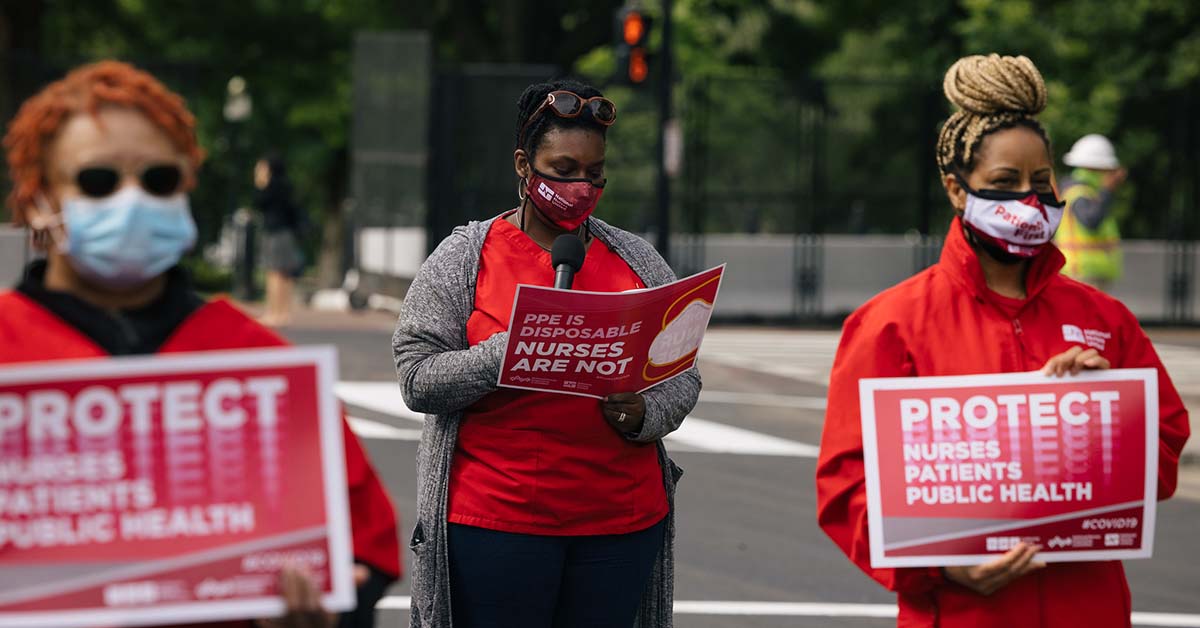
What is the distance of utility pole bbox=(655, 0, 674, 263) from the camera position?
18.9 metres

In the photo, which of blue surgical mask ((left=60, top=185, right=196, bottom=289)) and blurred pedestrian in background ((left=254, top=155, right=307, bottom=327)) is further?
blurred pedestrian in background ((left=254, top=155, right=307, bottom=327))

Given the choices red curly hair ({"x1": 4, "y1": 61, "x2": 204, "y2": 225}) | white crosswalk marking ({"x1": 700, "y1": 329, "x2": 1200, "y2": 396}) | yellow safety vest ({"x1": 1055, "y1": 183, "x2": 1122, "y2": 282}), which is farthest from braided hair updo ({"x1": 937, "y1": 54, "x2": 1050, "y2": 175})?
white crosswalk marking ({"x1": 700, "y1": 329, "x2": 1200, "y2": 396})

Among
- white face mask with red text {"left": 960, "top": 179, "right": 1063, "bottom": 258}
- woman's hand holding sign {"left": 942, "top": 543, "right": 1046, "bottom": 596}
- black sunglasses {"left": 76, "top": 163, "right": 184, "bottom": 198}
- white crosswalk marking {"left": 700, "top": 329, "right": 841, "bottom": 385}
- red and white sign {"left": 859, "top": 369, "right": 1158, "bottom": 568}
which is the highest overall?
black sunglasses {"left": 76, "top": 163, "right": 184, "bottom": 198}

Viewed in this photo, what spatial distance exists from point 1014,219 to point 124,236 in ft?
6.13

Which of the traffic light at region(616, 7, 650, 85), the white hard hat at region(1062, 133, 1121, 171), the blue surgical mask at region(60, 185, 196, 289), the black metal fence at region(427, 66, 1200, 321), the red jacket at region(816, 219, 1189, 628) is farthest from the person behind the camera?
the black metal fence at region(427, 66, 1200, 321)

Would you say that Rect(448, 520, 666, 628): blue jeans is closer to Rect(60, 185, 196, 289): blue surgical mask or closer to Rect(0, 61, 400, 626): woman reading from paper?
Rect(0, 61, 400, 626): woman reading from paper

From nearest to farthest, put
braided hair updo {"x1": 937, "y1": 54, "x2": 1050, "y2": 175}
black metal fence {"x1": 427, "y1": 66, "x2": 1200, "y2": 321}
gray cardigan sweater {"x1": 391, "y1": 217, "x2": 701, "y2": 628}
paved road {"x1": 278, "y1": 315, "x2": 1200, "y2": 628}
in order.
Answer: braided hair updo {"x1": 937, "y1": 54, "x2": 1050, "y2": 175}, gray cardigan sweater {"x1": 391, "y1": 217, "x2": 701, "y2": 628}, paved road {"x1": 278, "y1": 315, "x2": 1200, "y2": 628}, black metal fence {"x1": 427, "y1": 66, "x2": 1200, "y2": 321}

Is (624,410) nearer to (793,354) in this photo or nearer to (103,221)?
(103,221)

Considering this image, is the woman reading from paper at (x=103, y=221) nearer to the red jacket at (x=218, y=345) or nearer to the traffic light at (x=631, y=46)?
the red jacket at (x=218, y=345)

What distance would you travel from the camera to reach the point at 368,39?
23312mm

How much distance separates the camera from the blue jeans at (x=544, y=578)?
4070mm

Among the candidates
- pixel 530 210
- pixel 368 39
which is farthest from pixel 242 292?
pixel 530 210

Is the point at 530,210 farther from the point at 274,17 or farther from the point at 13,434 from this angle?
the point at 274,17

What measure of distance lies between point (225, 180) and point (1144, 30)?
1672 centimetres
